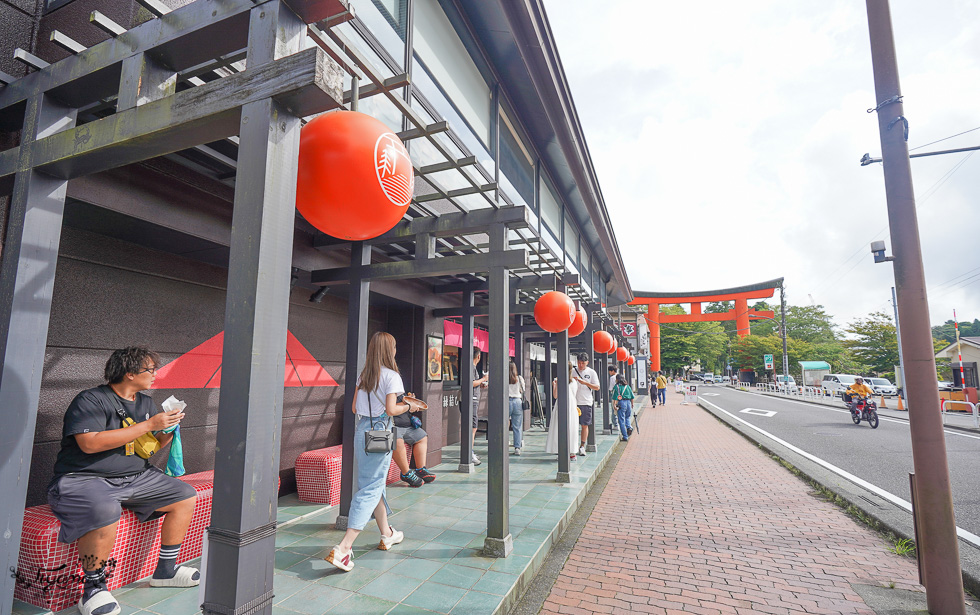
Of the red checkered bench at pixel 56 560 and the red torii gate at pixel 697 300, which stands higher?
the red torii gate at pixel 697 300

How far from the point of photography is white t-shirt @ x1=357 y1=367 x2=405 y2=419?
3.77 m

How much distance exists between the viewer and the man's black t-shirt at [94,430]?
2760mm

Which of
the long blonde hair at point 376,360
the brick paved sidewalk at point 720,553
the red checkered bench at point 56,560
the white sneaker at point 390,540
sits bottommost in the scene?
the brick paved sidewalk at point 720,553

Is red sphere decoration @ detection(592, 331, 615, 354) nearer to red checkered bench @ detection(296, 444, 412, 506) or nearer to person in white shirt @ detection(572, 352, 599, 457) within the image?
person in white shirt @ detection(572, 352, 599, 457)

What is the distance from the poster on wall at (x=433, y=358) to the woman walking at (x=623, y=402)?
14.5 feet

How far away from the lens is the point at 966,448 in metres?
10.1

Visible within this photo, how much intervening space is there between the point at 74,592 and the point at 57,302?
2.02m

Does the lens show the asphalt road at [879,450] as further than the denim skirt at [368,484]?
Yes

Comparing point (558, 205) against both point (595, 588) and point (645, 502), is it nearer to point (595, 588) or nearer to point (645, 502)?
point (645, 502)

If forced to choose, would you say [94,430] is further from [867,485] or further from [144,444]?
[867,485]

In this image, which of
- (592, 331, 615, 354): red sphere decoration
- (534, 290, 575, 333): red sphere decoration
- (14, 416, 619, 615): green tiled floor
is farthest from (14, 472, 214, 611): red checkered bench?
(592, 331, 615, 354): red sphere decoration

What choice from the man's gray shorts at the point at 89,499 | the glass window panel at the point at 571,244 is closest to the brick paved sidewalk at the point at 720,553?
the man's gray shorts at the point at 89,499

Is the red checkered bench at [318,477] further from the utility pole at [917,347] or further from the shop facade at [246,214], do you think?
the utility pole at [917,347]

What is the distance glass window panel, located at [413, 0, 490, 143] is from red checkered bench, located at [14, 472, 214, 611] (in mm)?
4646
